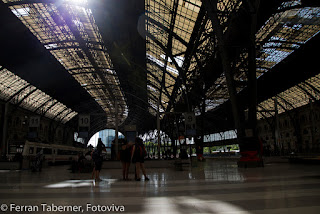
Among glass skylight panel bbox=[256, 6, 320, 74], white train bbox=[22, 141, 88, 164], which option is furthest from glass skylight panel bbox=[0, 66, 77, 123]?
glass skylight panel bbox=[256, 6, 320, 74]

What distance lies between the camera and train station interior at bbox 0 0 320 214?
4.99 meters

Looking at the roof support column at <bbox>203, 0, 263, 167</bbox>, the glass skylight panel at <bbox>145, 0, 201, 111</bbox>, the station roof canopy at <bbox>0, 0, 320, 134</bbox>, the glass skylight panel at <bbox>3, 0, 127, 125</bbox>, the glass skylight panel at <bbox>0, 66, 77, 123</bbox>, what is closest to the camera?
the roof support column at <bbox>203, 0, 263, 167</bbox>

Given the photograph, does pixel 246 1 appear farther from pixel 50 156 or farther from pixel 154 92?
pixel 154 92

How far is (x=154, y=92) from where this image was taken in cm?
4294

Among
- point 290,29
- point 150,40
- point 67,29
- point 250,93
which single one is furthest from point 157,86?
point 250,93

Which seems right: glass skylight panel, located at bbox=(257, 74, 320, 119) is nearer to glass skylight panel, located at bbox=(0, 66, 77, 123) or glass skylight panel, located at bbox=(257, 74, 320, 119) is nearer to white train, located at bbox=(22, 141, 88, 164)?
white train, located at bbox=(22, 141, 88, 164)

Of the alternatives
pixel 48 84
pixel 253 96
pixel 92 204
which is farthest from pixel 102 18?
pixel 48 84

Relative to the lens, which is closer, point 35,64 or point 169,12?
point 169,12

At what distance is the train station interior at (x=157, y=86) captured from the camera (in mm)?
4992

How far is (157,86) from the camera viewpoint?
38.9 metres

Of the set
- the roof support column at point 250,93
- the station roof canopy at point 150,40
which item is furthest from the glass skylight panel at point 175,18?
the roof support column at point 250,93

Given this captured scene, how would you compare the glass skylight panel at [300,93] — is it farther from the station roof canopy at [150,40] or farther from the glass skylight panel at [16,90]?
the glass skylight panel at [16,90]

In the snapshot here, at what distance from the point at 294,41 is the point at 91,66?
26057 mm

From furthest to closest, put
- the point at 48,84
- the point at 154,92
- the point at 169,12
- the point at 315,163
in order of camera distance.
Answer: the point at 154,92 < the point at 48,84 < the point at 169,12 < the point at 315,163
